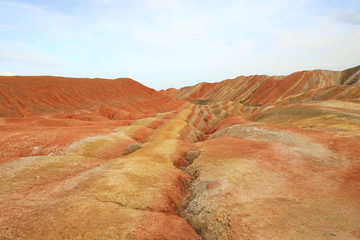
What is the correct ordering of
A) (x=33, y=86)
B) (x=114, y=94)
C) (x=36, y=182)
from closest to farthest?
(x=36, y=182) < (x=33, y=86) < (x=114, y=94)

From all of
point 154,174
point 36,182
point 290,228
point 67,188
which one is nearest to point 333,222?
point 290,228

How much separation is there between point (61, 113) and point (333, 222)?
69059 mm

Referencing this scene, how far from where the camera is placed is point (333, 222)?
372 inches

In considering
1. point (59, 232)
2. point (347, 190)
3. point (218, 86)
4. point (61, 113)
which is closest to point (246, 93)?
point (218, 86)

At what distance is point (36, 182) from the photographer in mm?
13750

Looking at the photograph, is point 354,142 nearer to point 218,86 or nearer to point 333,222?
point 333,222

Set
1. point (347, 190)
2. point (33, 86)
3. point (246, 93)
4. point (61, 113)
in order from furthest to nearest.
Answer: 1. point (246, 93)
2. point (33, 86)
3. point (61, 113)
4. point (347, 190)

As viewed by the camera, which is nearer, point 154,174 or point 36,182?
point 36,182

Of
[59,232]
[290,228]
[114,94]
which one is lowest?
[290,228]

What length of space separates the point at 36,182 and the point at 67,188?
322 centimetres

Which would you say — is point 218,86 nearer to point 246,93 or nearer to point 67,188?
point 246,93

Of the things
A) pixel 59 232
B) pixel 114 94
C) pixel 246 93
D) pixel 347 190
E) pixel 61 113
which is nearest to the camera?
pixel 59 232

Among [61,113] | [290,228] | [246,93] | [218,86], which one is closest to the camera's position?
[290,228]

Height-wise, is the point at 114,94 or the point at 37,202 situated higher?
the point at 114,94
